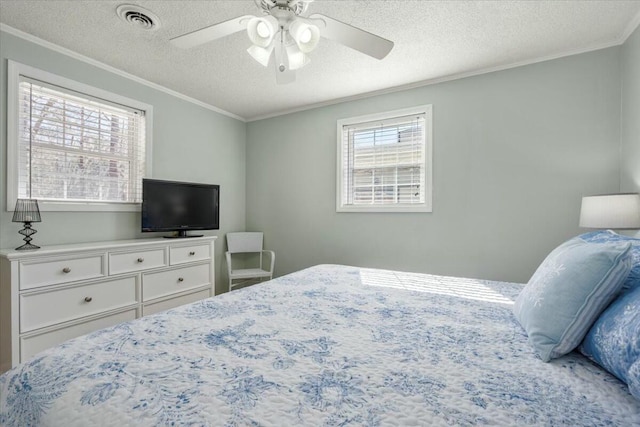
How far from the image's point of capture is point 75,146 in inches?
106

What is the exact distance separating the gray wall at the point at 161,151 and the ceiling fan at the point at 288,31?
1632mm

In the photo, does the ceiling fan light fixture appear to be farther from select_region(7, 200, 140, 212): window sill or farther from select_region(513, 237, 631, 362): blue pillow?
select_region(7, 200, 140, 212): window sill

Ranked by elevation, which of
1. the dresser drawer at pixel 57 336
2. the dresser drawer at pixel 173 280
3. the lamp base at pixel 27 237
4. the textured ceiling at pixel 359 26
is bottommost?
the dresser drawer at pixel 57 336

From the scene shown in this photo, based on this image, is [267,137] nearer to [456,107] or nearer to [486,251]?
[456,107]

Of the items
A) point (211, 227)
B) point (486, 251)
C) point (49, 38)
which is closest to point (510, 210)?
point (486, 251)

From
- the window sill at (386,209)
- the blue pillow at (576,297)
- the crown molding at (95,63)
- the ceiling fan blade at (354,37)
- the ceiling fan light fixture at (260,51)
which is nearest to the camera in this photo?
the blue pillow at (576,297)

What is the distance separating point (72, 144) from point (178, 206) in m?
1.02

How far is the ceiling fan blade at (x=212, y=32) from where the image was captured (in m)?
1.57

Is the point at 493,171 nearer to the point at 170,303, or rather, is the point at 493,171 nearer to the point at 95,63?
the point at 170,303

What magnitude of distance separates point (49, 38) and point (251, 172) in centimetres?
242

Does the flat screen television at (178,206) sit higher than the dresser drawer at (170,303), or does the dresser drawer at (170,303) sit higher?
the flat screen television at (178,206)

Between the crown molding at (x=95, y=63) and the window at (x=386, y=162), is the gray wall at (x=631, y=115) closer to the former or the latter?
the window at (x=386, y=162)

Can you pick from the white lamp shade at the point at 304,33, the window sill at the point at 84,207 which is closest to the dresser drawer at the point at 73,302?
the window sill at the point at 84,207

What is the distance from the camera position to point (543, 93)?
2.65 m
